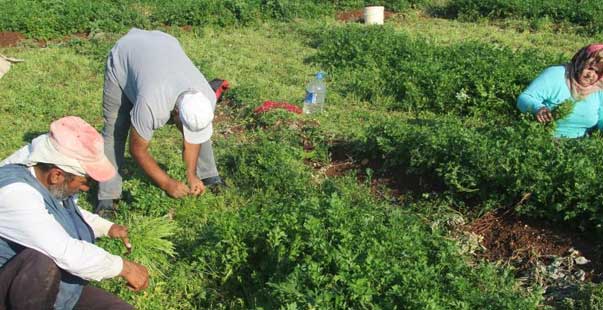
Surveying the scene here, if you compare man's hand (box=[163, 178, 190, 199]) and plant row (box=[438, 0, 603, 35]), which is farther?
plant row (box=[438, 0, 603, 35])

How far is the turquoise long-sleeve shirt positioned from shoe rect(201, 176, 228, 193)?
8.93 feet

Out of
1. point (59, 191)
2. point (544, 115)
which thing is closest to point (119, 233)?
point (59, 191)

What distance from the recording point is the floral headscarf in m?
5.09

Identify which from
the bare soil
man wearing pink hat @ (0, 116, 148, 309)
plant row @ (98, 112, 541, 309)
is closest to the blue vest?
man wearing pink hat @ (0, 116, 148, 309)

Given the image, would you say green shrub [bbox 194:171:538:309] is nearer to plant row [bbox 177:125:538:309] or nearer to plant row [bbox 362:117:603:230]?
plant row [bbox 177:125:538:309]

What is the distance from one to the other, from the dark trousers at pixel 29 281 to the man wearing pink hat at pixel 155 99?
1.41 metres

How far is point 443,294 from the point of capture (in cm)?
340

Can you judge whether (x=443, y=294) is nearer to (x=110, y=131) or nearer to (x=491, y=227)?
(x=491, y=227)

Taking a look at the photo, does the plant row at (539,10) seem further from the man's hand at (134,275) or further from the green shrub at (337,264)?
the man's hand at (134,275)

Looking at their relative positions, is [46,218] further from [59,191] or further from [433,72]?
[433,72]

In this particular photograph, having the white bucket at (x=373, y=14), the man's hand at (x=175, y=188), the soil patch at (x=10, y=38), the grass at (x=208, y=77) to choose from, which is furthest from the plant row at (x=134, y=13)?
the man's hand at (x=175, y=188)

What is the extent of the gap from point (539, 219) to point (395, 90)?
327 cm

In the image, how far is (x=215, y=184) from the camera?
18.2ft

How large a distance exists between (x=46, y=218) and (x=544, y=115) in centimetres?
399
